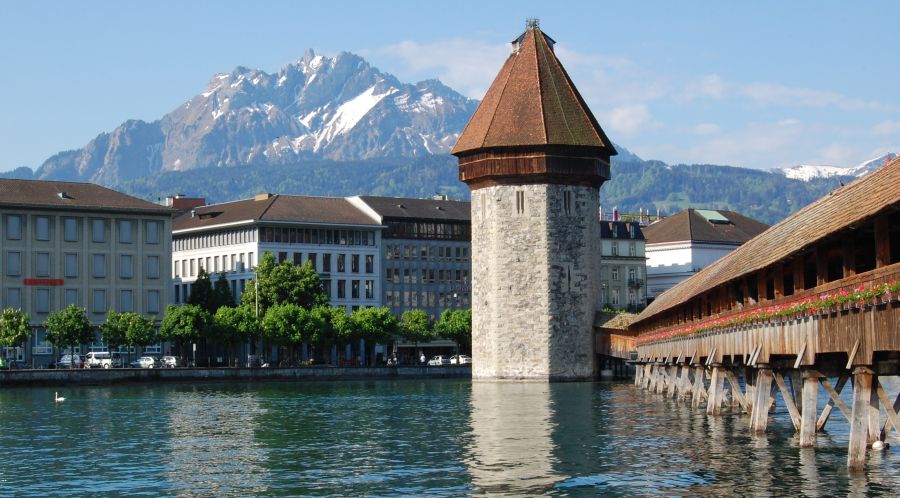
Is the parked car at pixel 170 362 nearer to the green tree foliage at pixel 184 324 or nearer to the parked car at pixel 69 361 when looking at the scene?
the green tree foliage at pixel 184 324

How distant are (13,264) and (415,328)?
2689 centimetres

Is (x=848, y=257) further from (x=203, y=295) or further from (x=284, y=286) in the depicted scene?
(x=203, y=295)

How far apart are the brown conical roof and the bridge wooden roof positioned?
3649cm

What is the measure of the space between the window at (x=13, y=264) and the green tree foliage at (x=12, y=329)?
6923 mm

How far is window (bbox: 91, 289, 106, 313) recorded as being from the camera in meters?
96.5

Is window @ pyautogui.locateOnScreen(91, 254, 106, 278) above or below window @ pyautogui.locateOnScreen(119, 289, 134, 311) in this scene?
above

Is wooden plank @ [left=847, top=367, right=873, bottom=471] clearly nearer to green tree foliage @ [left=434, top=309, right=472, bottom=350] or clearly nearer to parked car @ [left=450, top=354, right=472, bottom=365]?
parked car @ [left=450, top=354, right=472, bottom=365]

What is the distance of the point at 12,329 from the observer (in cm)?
8569

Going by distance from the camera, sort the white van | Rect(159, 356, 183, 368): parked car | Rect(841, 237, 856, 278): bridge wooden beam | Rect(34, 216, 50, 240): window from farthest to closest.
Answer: Rect(34, 216, 50, 240): window
Rect(159, 356, 183, 368): parked car
the white van
Rect(841, 237, 856, 278): bridge wooden beam

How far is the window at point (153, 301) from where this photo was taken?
325 feet

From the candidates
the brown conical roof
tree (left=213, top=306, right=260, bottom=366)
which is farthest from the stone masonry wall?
tree (left=213, top=306, right=260, bottom=366)

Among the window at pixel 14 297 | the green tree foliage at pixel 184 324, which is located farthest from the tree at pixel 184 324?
the window at pixel 14 297

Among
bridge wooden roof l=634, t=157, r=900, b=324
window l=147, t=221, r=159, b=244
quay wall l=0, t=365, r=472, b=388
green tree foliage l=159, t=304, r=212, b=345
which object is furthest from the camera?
window l=147, t=221, r=159, b=244

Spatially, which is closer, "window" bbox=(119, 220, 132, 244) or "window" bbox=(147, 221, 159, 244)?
"window" bbox=(119, 220, 132, 244)
